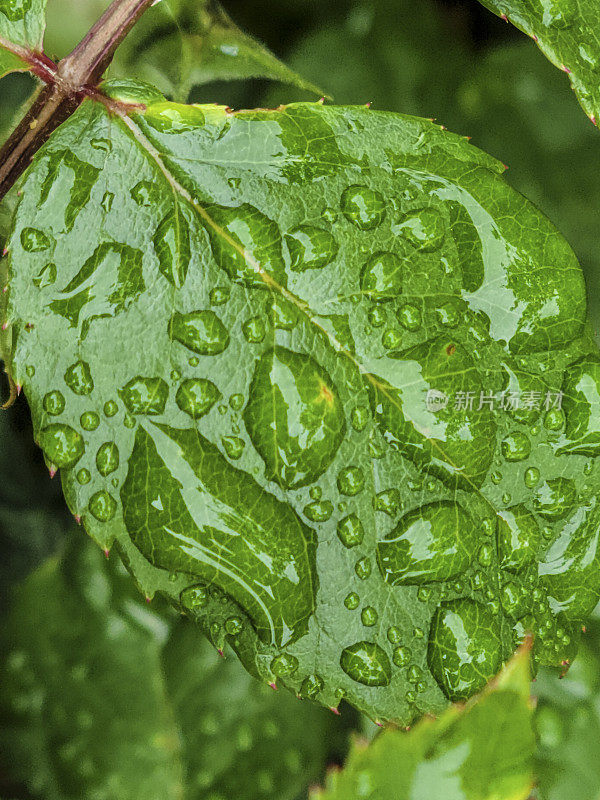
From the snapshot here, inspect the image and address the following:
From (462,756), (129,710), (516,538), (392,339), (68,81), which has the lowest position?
(129,710)

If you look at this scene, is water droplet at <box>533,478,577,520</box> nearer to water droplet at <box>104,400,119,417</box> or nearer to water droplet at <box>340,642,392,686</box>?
water droplet at <box>340,642,392,686</box>

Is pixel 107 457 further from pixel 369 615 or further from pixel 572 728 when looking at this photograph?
pixel 572 728

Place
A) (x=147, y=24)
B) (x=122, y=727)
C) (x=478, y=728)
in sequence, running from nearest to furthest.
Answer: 1. (x=478, y=728)
2. (x=147, y=24)
3. (x=122, y=727)

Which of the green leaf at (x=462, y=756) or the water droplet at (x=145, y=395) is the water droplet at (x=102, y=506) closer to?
the water droplet at (x=145, y=395)

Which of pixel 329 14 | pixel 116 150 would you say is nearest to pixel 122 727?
pixel 116 150

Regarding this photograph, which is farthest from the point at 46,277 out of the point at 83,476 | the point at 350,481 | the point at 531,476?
the point at 531,476

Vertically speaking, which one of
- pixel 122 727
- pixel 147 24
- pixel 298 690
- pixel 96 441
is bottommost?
pixel 122 727

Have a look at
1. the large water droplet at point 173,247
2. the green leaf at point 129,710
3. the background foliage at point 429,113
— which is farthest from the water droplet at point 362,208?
the green leaf at point 129,710

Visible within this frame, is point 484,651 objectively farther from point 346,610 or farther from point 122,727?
point 122,727
